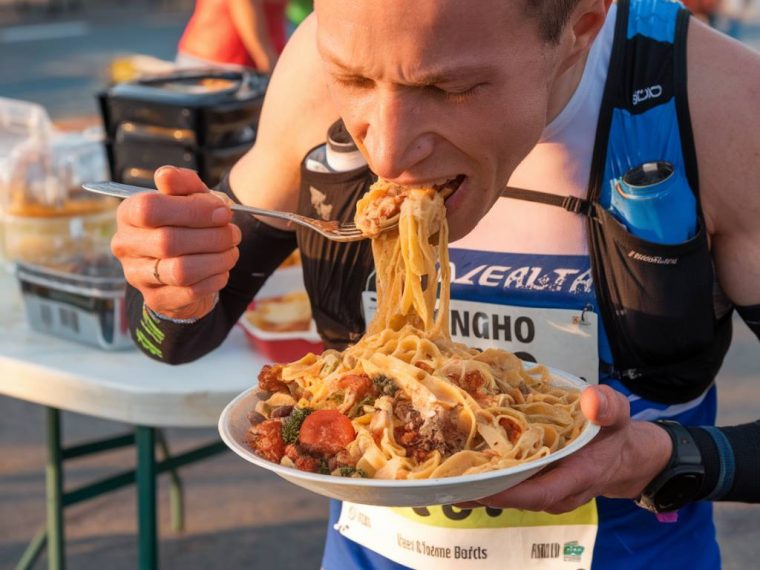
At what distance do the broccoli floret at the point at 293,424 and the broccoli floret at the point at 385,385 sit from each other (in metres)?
0.14

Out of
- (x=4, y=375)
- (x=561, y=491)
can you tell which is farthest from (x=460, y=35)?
(x=4, y=375)

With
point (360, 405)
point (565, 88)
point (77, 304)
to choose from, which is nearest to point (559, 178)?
point (565, 88)

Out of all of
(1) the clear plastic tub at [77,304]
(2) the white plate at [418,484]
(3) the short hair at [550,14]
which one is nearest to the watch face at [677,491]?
(2) the white plate at [418,484]

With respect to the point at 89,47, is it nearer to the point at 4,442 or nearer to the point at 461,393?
the point at 4,442

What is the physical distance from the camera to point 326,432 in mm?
1886

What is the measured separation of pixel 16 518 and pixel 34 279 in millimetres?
2166

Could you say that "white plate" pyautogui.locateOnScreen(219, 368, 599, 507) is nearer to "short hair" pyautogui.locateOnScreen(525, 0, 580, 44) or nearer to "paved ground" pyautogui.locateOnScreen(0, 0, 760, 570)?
"short hair" pyautogui.locateOnScreen(525, 0, 580, 44)

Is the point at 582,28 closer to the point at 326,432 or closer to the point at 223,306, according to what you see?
the point at 326,432

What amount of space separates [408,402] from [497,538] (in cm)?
44

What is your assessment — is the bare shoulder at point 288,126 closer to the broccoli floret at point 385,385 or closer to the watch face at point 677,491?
the broccoli floret at point 385,385

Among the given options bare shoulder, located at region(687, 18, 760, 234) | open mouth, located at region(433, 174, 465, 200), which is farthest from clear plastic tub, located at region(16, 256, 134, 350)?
bare shoulder, located at region(687, 18, 760, 234)

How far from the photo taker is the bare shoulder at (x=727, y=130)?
79.5 inches

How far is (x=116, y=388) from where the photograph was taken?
3.03 m

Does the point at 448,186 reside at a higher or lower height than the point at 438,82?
lower
